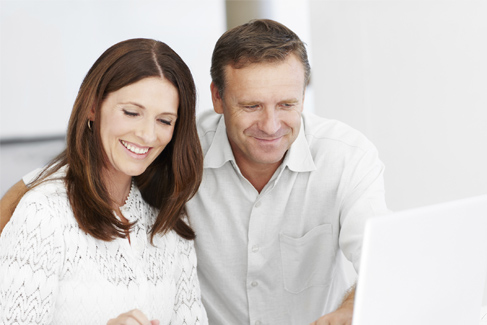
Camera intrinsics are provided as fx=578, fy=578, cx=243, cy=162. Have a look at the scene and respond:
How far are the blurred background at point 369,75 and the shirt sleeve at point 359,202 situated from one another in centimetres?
104

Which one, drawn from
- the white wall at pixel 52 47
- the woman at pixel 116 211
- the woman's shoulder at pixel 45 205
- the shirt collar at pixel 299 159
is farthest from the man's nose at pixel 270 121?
the white wall at pixel 52 47

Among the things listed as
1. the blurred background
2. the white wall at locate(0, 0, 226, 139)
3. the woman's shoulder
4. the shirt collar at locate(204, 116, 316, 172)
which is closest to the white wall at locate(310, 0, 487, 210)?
the blurred background

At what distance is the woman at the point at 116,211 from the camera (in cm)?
128

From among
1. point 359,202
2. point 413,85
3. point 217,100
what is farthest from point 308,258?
point 413,85

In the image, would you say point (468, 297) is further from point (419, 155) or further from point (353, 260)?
point (419, 155)

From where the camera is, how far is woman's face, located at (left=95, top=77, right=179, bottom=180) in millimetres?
1446

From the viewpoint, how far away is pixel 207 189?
1.85 m

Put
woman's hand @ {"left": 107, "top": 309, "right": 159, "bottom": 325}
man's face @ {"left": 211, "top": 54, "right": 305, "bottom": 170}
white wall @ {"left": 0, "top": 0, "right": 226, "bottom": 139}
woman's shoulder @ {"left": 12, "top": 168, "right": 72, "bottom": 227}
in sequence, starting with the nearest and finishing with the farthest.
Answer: woman's hand @ {"left": 107, "top": 309, "right": 159, "bottom": 325} → woman's shoulder @ {"left": 12, "top": 168, "right": 72, "bottom": 227} → man's face @ {"left": 211, "top": 54, "right": 305, "bottom": 170} → white wall @ {"left": 0, "top": 0, "right": 226, "bottom": 139}

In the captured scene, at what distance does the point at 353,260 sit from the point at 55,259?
79 centimetres

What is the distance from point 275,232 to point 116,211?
519mm

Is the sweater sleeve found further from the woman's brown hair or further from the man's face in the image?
the man's face

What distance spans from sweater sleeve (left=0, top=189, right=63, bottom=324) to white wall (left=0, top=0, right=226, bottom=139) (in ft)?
5.09

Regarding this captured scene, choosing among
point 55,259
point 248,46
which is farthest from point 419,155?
point 55,259

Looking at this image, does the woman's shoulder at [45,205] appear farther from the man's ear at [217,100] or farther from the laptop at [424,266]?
the laptop at [424,266]
